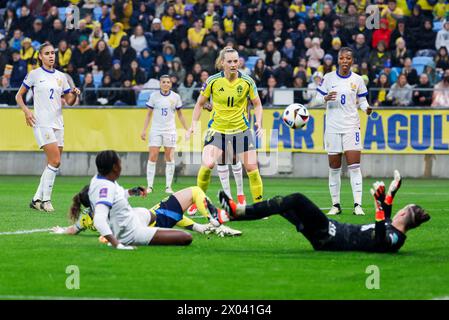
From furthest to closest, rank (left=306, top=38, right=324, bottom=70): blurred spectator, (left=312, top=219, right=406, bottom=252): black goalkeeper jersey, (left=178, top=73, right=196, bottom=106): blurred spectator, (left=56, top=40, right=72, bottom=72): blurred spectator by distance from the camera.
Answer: (left=56, top=40, right=72, bottom=72): blurred spectator → (left=306, top=38, right=324, bottom=70): blurred spectator → (left=178, top=73, right=196, bottom=106): blurred spectator → (left=312, top=219, right=406, bottom=252): black goalkeeper jersey

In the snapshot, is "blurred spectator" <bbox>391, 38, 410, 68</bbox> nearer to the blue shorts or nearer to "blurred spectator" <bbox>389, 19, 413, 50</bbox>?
"blurred spectator" <bbox>389, 19, 413, 50</bbox>

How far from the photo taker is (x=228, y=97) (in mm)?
15578

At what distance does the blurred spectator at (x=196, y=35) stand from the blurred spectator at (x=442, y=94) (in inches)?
288

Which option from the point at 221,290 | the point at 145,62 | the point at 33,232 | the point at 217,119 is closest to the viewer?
the point at 221,290

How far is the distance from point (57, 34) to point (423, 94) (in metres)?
11.4

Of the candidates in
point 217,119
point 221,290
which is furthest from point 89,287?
point 217,119

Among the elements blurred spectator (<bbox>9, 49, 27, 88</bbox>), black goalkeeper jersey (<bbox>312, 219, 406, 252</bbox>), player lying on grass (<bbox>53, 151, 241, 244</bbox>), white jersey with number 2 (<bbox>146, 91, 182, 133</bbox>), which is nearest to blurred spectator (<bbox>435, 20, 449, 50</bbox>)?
white jersey with number 2 (<bbox>146, 91, 182, 133</bbox>)

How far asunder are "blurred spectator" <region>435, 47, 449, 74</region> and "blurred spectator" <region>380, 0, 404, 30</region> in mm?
1917

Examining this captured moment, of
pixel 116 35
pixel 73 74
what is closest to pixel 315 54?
pixel 116 35

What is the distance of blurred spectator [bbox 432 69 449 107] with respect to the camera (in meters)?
26.9

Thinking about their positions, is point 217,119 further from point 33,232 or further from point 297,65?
point 297,65

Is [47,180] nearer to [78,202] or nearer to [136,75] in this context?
[78,202]

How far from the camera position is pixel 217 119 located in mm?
15711

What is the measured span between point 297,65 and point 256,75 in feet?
5.90
